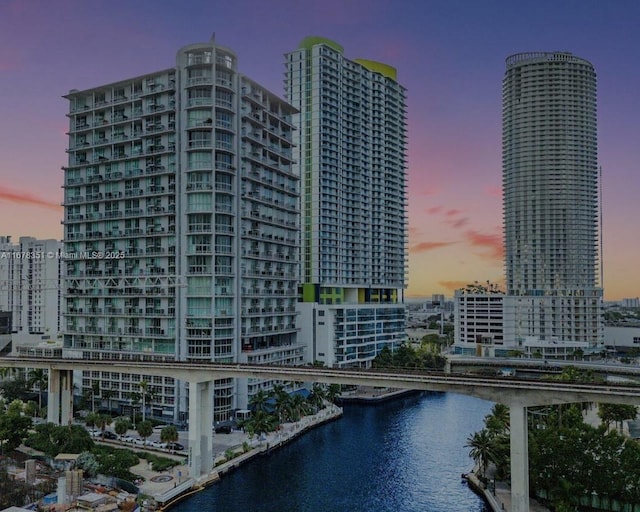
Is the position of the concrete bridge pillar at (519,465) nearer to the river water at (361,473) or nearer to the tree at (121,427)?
the river water at (361,473)

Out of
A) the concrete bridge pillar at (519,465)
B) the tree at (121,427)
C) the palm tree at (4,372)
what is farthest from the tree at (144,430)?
the concrete bridge pillar at (519,465)

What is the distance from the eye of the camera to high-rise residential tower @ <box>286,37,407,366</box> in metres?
118

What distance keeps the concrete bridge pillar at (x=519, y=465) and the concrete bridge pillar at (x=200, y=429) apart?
2969cm

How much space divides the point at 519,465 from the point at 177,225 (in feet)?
185

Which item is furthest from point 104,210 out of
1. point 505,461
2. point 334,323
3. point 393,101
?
point 393,101

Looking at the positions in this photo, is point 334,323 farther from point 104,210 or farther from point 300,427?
point 104,210

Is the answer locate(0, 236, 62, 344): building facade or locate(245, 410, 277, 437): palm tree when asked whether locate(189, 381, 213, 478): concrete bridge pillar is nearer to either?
locate(245, 410, 277, 437): palm tree

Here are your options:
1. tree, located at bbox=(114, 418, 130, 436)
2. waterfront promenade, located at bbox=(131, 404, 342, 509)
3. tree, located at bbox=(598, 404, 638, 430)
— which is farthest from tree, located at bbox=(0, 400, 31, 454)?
tree, located at bbox=(598, 404, 638, 430)

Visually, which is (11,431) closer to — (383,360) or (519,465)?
(519,465)

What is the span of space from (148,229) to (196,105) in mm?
19687

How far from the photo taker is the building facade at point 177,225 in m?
82.0

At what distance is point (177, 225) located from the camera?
275ft

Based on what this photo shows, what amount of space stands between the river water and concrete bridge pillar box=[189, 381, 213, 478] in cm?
259

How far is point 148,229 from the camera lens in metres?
86.4
